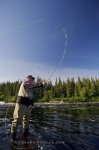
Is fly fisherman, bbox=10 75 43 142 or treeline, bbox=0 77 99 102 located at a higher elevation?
treeline, bbox=0 77 99 102

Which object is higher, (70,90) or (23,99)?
(70,90)

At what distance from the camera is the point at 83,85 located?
A: 486ft

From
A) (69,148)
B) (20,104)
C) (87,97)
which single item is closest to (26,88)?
(20,104)

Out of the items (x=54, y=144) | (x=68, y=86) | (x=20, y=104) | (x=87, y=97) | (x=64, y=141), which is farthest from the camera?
(x=68, y=86)

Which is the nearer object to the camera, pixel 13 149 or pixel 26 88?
pixel 13 149

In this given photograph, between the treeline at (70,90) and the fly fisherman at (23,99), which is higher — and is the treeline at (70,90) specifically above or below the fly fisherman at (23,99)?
above

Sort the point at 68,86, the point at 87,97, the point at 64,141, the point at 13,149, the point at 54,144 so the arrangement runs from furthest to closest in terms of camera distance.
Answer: the point at 68,86 < the point at 87,97 < the point at 64,141 < the point at 54,144 < the point at 13,149

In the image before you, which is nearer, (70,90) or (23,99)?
(23,99)

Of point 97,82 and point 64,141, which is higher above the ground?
point 97,82

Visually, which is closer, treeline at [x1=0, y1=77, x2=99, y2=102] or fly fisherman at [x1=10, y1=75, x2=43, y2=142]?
fly fisherman at [x1=10, y1=75, x2=43, y2=142]

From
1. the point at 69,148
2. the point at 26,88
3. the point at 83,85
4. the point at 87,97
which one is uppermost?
the point at 83,85

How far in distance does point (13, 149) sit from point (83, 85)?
14091cm

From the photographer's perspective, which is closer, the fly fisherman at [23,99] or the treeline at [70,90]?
the fly fisherman at [23,99]

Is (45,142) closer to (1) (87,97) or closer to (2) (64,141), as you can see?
(2) (64,141)
